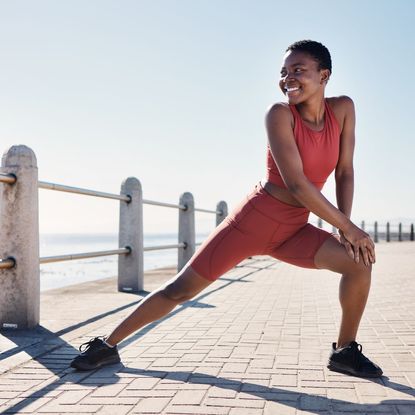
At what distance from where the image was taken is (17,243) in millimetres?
4484

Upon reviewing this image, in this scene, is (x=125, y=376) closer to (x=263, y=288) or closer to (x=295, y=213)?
(x=295, y=213)

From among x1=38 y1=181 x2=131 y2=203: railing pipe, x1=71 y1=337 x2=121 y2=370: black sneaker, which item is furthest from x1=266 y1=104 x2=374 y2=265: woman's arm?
x1=38 y1=181 x2=131 y2=203: railing pipe

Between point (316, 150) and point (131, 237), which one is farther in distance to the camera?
point (131, 237)

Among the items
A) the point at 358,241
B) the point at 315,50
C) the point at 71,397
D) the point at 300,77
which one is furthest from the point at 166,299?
the point at 315,50

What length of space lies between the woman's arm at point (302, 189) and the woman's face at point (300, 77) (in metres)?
0.17

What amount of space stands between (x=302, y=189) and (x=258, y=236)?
0.39 meters

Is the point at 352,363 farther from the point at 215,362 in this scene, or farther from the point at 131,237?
the point at 131,237

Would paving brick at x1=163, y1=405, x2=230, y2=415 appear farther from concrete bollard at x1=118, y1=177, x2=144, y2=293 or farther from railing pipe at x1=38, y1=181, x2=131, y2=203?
concrete bollard at x1=118, y1=177, x2=144, y2=293

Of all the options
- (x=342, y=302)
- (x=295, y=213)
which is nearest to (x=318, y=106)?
(x=295, y=213)

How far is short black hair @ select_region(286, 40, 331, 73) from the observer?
121 inches

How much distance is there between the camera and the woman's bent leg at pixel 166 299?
3184 mm

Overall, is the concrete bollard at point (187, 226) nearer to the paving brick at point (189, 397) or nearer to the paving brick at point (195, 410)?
the paving brick at point (189, 397)

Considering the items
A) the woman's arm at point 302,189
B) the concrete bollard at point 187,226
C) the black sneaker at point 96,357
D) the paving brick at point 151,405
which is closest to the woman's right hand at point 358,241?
the woman's arm at point 302,189

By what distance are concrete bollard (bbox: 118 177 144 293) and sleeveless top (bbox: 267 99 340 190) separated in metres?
4.21
